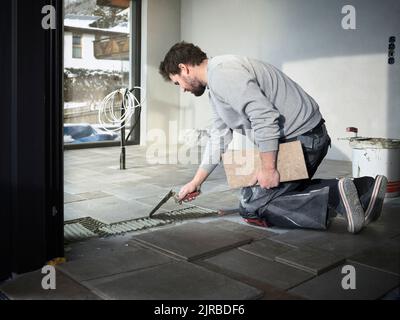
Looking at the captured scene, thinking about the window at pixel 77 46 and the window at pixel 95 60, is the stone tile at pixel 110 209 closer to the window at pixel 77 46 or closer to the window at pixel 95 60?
the window at pixel 95 60

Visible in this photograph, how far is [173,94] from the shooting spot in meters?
7.53

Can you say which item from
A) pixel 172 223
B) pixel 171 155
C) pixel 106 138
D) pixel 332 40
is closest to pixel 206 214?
pixel 172 223

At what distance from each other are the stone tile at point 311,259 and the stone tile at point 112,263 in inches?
20.9

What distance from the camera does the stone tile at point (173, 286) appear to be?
1550 mm

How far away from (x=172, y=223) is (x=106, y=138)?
4.65 meters

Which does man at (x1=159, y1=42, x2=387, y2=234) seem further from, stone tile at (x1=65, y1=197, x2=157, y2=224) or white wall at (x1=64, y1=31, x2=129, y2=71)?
white wall at (x1=64, y1=31, x2=129, y2=71)

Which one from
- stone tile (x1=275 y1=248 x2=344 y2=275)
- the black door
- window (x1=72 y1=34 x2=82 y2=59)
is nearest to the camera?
the black door

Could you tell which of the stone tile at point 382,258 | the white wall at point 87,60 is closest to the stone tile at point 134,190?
the stone tile at point 382,258

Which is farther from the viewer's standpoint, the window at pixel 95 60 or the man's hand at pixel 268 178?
the window at pixel 95 60

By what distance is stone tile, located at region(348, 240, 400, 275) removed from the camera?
186 centimetres

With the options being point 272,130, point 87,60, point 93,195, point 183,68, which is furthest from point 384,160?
point 87,60

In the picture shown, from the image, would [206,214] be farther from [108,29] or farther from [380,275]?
[108,29]

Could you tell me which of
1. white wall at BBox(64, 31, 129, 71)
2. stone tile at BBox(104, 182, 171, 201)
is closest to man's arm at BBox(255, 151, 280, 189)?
stone tile at BBox(104, 182, 171, 201)

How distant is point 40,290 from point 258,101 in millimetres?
1280
